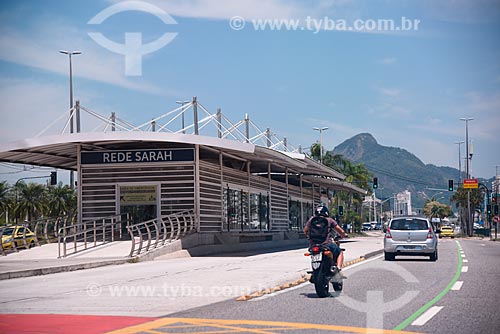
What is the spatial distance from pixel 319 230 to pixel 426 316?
11.1 feet

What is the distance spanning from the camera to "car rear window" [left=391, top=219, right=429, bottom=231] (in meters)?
24.0

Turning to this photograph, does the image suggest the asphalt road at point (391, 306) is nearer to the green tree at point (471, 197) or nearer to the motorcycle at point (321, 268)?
the motorcycle at point (321, 268)

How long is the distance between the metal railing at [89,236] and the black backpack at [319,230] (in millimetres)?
14577

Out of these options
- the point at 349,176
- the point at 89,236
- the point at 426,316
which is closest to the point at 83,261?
the point at 89,236

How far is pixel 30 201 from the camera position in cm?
6875

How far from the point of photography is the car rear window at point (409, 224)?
23969 millimetres

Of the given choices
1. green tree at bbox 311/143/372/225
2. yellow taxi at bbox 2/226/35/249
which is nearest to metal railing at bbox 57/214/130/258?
yellow taxi at bbox 2/226/35/249

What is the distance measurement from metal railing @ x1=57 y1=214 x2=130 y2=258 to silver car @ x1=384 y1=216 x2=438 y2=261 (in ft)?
34.6

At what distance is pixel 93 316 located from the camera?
10938mm

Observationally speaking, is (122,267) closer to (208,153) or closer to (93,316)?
(93,316)

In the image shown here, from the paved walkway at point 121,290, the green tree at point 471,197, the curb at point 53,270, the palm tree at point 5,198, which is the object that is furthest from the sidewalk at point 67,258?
the green tree at point 471,197

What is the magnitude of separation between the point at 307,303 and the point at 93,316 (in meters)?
3.52

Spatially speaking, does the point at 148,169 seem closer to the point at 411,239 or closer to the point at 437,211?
the point at 411,239

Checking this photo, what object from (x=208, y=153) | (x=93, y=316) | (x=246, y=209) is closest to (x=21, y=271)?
(x=93, y=316)
